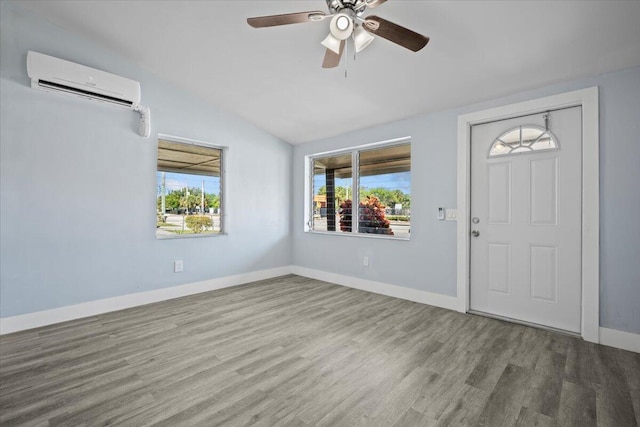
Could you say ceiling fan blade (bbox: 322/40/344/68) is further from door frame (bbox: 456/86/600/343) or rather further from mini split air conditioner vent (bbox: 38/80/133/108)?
mini split air conditioner vent (bbox: 38/80/133/108)

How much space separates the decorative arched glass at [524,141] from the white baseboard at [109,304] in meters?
3.79

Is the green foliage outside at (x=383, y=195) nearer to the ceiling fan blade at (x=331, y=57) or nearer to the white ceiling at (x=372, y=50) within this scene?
the white ceiling at (x=372, y=50)

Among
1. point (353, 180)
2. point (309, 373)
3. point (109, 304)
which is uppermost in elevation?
point (353, 180)

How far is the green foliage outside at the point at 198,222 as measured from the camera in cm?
419

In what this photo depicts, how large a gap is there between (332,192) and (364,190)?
665 millimetres

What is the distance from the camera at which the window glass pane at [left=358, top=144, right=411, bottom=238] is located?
3990mm

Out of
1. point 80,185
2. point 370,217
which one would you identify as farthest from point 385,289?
point 80,185

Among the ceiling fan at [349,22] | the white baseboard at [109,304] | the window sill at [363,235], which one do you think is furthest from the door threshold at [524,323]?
the white baseboard at [109,304]

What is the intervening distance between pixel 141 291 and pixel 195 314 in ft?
2.85

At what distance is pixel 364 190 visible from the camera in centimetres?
448

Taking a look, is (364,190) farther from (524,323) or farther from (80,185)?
(80,185)

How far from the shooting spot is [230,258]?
448 centimetres

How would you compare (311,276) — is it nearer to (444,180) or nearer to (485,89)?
(444,180)

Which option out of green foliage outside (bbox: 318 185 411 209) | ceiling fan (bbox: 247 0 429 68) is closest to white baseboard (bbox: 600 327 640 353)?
green foliage outside (bbox: 318 185 411 209)
